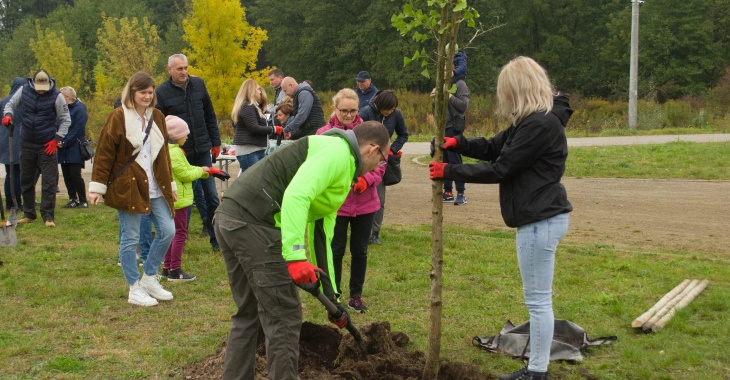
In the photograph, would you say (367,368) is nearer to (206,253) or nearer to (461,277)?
(461,277)

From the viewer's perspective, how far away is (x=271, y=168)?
4340mm

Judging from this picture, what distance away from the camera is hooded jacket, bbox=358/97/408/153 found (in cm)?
887

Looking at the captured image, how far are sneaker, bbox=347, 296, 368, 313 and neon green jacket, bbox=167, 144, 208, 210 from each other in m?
2.25

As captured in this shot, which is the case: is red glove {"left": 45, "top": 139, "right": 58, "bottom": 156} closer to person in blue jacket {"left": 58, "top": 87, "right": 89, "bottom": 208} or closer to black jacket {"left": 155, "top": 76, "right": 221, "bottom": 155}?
person in blue jacket {"left": 58, "top": 87, "right": 89, "bottom": 208}

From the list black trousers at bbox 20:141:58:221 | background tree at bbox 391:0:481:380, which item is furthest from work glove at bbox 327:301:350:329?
black trousers at bbox 20:141:58:221

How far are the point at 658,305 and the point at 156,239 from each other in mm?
4586

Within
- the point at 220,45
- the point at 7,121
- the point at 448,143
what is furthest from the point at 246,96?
the point at 220,45

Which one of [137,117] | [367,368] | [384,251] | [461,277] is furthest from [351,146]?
[384,251]

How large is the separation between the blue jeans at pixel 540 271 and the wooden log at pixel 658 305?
155 centimetres

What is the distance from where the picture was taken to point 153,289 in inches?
282

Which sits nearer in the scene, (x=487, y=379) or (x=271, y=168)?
(x=271, y=168)

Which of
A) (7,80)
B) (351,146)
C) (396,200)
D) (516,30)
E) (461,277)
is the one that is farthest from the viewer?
(516,30)

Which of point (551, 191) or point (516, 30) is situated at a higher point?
point (516, 30)

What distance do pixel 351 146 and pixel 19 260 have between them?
6038 millimetres
